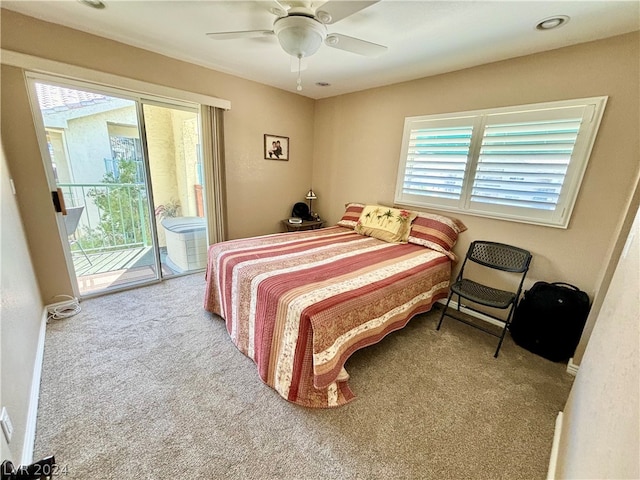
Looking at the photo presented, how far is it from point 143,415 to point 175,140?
302 centimetres

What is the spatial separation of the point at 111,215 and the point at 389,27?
342 cm

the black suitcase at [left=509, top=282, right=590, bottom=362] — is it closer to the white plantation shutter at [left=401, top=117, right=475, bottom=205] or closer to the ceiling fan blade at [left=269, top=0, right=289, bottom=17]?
the white plantation shutter at [left=401, top=117, right=475, bottom=205]

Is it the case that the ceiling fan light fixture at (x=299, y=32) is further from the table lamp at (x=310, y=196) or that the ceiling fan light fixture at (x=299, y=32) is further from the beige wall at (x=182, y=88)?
the table lamp at (x=310, y=196)

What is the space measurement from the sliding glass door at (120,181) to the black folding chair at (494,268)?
3149mm

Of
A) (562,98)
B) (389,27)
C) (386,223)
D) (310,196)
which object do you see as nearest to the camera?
(389,27)

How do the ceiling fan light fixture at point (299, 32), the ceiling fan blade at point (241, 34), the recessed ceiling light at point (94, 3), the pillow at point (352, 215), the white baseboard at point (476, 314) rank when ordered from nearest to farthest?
the ceiling fan light fixture at point (299, 32)
the ceiling fan blade at point (241, 34)
the recessed ceiling light at point (94, 3)
the white baseboard at point (476, 314)
the pillow at point (352, 215)

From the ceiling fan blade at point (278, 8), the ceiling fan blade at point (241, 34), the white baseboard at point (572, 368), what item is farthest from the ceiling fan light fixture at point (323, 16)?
the white baseboard at point (572, 368)

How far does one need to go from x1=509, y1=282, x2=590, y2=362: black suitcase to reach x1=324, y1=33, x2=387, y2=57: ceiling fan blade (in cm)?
225

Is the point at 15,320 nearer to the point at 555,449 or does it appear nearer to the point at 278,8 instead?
the point at 278,8

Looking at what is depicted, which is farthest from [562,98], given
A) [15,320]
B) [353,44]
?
[15,320]

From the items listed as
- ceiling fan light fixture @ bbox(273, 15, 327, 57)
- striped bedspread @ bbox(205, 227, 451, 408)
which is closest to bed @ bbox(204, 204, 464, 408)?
striped bedspread @ bbox(205, 227, 451, 408)

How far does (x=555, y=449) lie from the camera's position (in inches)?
53.1

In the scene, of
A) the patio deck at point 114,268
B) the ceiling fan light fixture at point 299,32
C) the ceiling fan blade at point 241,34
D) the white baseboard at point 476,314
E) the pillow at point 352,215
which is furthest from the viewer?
the pillow at point 352,215

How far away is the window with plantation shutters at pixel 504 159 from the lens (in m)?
2.07
